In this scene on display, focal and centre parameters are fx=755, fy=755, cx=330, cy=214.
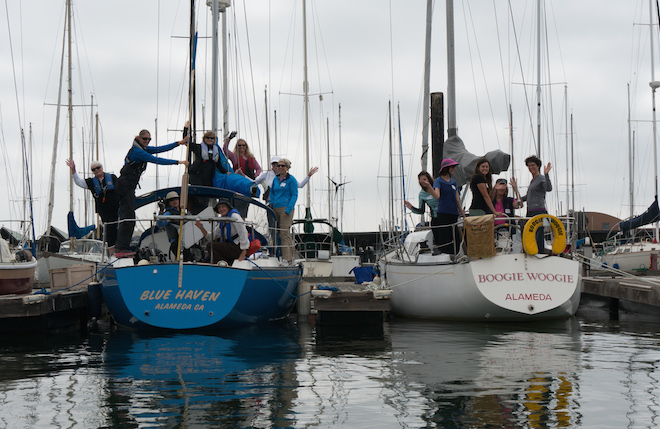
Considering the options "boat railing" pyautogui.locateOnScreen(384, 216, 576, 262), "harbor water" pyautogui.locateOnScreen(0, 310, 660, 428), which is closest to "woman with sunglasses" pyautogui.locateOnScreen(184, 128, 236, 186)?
"harbor water" pyautogui.locateOnScreen(0, 310, 660, 428)

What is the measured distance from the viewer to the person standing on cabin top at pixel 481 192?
39.9ft

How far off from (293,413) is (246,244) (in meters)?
5.63

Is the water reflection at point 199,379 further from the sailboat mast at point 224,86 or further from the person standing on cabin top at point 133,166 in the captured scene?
the sailboat mast at point 224,86

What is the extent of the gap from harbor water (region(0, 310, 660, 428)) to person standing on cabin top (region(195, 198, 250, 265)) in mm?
1146

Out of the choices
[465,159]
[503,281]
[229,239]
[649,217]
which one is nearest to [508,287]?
[503,281]

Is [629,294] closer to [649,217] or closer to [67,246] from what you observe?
[649,217]

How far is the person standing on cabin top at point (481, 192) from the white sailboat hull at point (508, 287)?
3.70 ft

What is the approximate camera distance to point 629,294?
1312cm

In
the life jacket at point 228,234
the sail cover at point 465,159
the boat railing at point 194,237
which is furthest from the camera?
the sail cover at point 465,159

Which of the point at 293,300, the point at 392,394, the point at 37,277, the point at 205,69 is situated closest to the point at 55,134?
the point at 37,277

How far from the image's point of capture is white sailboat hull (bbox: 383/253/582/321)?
1126cm

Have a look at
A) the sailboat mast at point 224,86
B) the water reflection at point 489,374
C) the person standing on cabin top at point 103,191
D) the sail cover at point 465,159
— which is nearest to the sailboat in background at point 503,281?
the water reflection at point 489,374

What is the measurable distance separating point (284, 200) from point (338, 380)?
6886 millimetres

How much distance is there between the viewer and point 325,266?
23.2 metres
